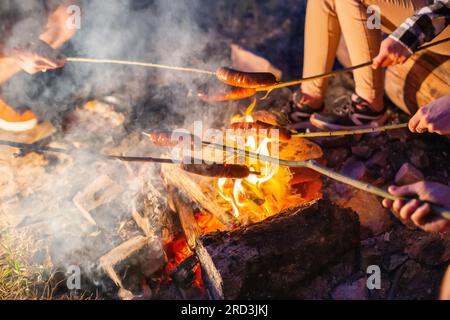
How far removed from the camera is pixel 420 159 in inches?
172

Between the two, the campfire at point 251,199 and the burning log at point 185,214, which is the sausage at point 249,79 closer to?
the campfire at point 251,199

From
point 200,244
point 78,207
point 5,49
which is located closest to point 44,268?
point 78,207

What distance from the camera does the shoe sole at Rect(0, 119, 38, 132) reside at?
17.9ft

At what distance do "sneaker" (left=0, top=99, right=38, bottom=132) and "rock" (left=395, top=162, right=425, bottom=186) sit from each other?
5.17 m

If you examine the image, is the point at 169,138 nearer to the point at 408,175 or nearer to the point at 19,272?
the point at 19,272

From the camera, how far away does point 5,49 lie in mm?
4957

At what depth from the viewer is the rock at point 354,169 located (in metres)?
4.32

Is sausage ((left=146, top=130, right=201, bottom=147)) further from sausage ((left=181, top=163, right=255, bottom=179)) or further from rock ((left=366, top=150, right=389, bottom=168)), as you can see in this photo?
rock ((left=366, top=150, right=389, bottom=168))

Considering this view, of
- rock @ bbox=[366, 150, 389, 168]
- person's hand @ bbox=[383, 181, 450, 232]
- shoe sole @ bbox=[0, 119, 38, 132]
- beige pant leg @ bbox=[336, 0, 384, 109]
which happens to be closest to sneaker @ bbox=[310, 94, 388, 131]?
beige pant leg @ bbox=[336, 0, 384, 109]

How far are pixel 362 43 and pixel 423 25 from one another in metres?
0.79

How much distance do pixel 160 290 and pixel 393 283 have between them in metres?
2.26

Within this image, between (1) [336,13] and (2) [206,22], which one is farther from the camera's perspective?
(2) [206,22]

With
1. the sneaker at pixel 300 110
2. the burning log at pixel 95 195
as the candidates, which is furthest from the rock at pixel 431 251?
the burning log at pixel 95 195

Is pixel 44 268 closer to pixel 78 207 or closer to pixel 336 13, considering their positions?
pixel 78 207
